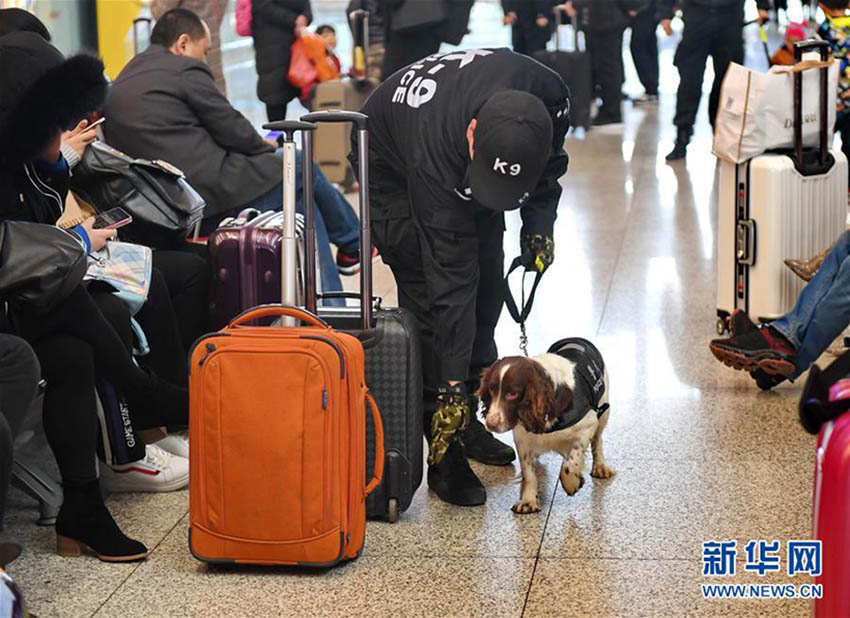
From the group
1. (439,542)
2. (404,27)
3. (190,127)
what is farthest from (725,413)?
(404,27)

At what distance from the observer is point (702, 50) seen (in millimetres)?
9406

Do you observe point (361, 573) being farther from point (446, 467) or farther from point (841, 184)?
point (841, 184)

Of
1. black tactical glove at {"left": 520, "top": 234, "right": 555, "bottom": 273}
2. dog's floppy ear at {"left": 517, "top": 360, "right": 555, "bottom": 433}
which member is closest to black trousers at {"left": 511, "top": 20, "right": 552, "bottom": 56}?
black tactical glove at {"left": 520, "top": 234, "right": 555, "bottom": 273}

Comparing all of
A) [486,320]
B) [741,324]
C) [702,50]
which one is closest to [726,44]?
[702,50]

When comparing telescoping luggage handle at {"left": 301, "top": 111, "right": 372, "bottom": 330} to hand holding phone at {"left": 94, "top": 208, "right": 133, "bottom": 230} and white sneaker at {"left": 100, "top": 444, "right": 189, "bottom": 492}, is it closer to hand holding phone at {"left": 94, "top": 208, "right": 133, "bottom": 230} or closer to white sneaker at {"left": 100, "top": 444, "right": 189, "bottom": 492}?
white sneaker at {"left": 100, "top": 444, "right": 189, "bottom": 492}

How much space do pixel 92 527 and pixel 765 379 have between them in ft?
7.62

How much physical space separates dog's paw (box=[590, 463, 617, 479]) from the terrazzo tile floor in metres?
0.02

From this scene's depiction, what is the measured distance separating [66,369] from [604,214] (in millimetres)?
5050

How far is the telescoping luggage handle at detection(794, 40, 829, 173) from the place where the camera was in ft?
15.9

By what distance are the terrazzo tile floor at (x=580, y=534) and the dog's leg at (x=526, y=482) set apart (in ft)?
0.09

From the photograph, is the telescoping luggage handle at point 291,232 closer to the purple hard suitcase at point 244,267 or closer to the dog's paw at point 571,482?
the purple hard suitcase at point 244,267

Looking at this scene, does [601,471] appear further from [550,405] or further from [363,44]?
[363,44]

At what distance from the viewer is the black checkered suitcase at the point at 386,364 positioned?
340 centimetres

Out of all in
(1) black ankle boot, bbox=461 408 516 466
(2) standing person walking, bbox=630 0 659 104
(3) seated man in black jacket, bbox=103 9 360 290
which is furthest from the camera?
(2) standing person walking, bbox=630 0 659 104
